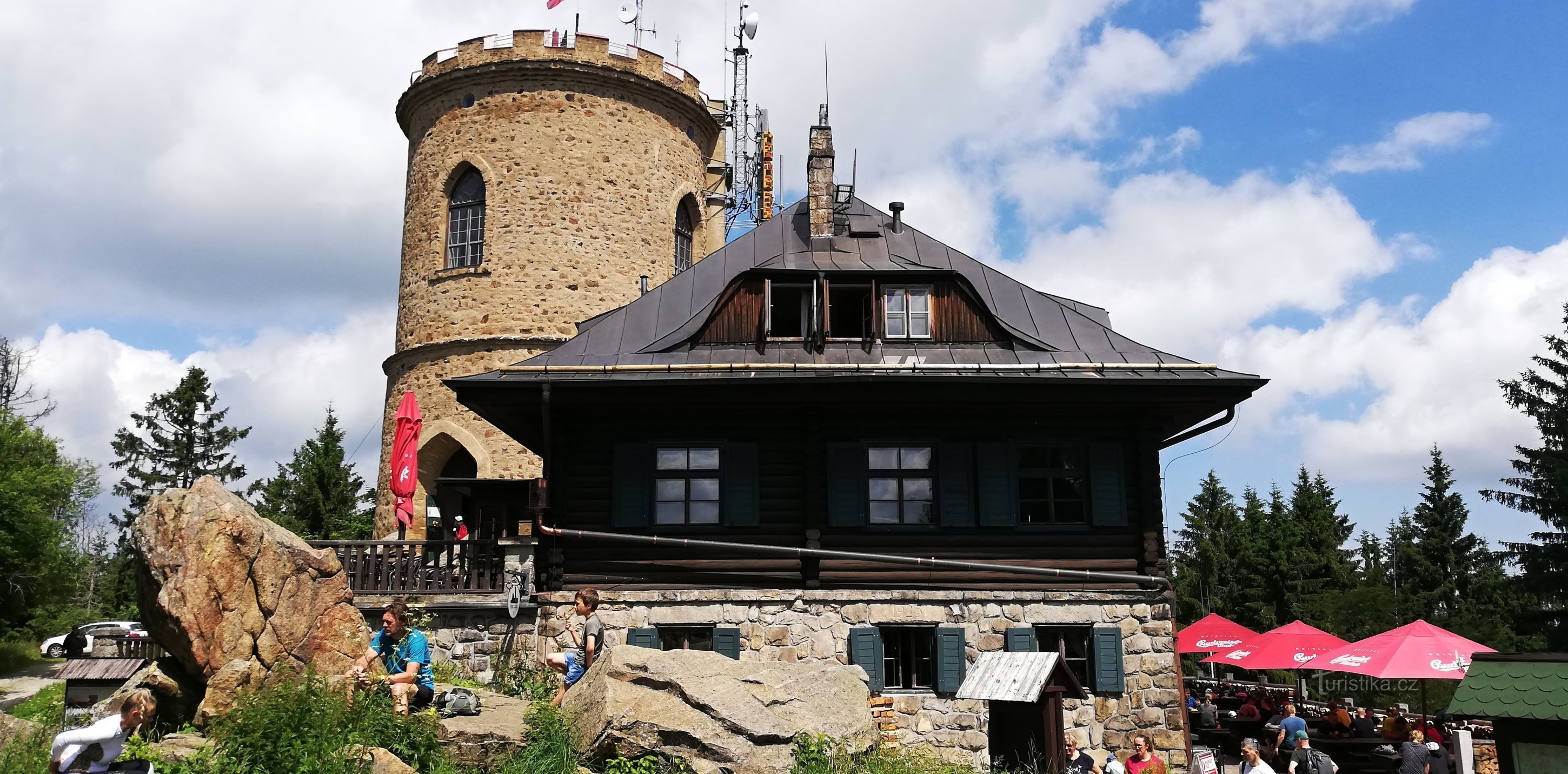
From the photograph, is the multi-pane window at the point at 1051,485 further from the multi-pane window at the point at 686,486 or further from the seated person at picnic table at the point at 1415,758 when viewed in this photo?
the seated person at picnic table at the point at 1415,758

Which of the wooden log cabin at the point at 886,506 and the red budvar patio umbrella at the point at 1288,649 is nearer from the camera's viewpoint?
the wooden log cabin at the point at 886,506

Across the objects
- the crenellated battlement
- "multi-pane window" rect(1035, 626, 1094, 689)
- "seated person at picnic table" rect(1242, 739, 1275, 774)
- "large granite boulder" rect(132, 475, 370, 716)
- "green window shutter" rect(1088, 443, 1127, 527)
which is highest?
the crenellated battlement

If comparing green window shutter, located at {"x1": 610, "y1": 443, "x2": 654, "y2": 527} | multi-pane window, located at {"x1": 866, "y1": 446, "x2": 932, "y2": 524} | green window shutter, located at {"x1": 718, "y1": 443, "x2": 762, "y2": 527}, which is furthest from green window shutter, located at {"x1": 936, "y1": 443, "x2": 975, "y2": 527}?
green window shutter, located at {"x1": 610, "y1": 443, "x2": 654, "y2": 527}

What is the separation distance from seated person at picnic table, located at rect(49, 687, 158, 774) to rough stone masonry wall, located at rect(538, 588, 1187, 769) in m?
6.40

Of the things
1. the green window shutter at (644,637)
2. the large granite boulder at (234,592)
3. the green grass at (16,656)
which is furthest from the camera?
the green grass at (16,656)

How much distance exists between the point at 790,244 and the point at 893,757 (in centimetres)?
910

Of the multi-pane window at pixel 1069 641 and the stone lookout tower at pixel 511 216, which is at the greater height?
the stone lookout tower at pixel 511 216

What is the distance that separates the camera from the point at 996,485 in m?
15.5

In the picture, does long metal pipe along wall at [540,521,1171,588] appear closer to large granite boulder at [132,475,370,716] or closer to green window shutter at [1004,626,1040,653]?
green window shutter at [1004,626,1040,653]

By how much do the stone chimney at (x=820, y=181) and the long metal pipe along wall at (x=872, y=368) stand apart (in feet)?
11.4

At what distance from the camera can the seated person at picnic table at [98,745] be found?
8672 millimetres

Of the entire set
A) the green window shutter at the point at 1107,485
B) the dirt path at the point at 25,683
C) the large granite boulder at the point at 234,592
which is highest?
the green window shutter at the point at 1107,485

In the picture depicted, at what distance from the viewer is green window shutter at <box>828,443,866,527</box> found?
15305 millimetres

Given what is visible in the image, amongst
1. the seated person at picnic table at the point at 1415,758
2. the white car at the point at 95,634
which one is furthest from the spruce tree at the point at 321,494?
the seated person at picnic table at the point at 1415,758
